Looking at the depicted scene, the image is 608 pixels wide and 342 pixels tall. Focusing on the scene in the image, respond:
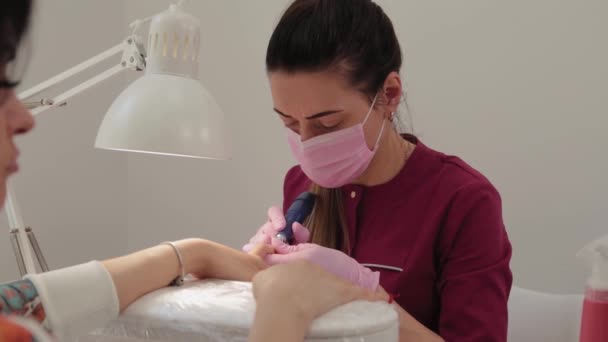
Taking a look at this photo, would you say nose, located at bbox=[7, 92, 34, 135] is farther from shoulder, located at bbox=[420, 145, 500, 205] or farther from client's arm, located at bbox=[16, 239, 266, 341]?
shoulder, located at bbox=[420, 145, 500, 205]

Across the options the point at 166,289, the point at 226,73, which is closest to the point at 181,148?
Answer: the point at 166,289

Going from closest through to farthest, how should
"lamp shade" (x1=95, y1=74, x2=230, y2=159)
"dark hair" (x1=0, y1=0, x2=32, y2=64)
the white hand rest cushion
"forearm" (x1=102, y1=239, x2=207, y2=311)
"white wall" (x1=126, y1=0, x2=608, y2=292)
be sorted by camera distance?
"dark hair" (x1=0, y1=0, x2=32, y2=64) < the white hand rest cushion < "forearm" (x1=102, y1=239, x2=207, y2=311) < "lamp shade" (x1=95, y1=74, x2=230, y2=159) < "white wall" (x1=126, y1=0, x2=608, y2=292)

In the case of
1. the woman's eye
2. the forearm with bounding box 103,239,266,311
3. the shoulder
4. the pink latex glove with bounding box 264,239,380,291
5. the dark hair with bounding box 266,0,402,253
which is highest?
the dark hair with bounding box 266,0,402,253

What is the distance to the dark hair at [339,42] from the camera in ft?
3.37

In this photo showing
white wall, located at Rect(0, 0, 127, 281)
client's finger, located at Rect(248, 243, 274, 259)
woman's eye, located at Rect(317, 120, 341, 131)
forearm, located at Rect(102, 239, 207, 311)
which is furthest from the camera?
white wall, located at Rect(0, 0, 127, 281)

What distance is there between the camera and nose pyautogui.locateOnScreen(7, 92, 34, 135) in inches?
16.1

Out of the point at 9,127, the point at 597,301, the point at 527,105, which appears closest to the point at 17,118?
the point at 9,127

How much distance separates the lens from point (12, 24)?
38 cm

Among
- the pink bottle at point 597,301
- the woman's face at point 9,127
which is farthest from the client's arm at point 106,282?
the pink bottle at point 597,301

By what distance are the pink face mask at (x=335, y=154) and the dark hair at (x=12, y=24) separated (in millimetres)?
721

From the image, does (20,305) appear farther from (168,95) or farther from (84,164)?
(84,164)

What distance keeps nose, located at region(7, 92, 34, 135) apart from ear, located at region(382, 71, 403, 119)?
78 cm

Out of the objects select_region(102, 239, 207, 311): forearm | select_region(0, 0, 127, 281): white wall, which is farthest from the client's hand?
select_region(0, 0, 127, 281): white wall

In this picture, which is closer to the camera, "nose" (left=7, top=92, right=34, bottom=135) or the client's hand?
"nose" (left=7, top=92, right=34, bottom=135)
